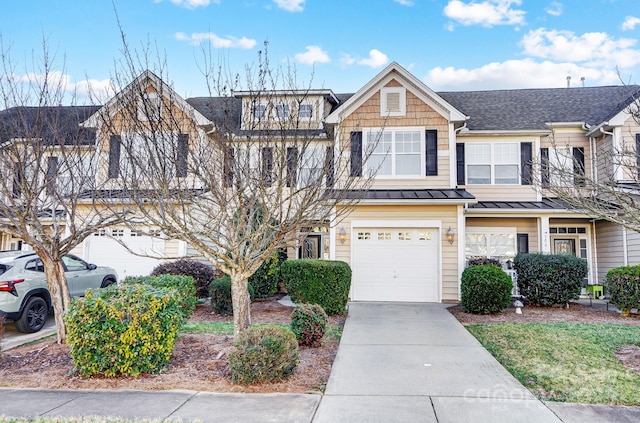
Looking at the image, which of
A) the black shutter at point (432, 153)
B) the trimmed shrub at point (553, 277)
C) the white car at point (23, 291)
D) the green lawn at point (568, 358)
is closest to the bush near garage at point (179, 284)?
the white car at point (23, 291)

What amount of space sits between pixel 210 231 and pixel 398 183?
26.8ft

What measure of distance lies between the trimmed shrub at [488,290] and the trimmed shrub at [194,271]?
7.51 meters

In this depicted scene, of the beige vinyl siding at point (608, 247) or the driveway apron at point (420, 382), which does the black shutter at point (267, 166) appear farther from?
the beige vinyl siding at point (608, 247)

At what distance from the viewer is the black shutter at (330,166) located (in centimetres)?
639

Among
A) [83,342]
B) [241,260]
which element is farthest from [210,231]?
[83,342]

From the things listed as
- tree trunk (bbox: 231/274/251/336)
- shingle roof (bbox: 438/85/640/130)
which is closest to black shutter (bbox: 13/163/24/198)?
tree trunk (bbox: 231/274/251/336)

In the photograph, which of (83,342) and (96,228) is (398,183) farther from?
(83,342)

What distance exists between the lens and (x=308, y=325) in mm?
7188

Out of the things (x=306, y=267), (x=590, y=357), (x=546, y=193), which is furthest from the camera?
(x=546, y=193)

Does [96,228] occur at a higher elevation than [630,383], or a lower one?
higher

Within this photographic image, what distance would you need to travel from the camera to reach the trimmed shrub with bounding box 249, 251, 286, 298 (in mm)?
12562

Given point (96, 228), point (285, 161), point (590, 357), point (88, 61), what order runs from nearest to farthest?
1. point (285, 161)
2. point (590, 357)
3. point (96, 228)
4. point (88, 61)

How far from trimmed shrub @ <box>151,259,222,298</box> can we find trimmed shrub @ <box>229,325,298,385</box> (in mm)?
6940

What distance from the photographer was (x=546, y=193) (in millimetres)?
14703
